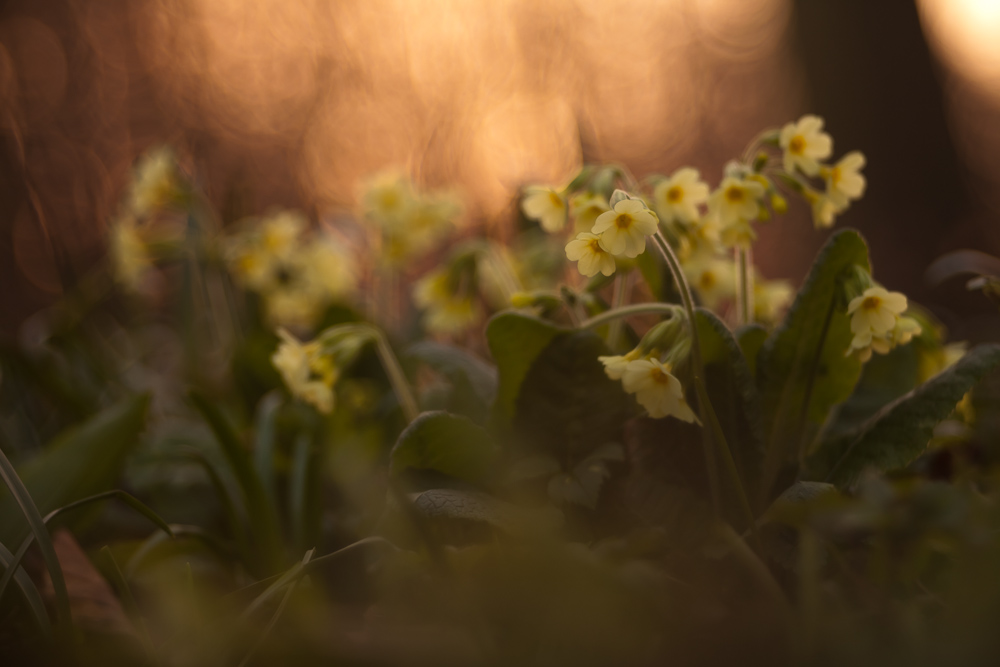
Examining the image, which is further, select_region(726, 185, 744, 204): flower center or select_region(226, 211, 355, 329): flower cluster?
select_region(226, 211, 355, 329): flower cluster

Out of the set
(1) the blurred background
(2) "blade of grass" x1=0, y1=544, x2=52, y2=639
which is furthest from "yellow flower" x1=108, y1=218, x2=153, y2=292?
(1) the blurred background

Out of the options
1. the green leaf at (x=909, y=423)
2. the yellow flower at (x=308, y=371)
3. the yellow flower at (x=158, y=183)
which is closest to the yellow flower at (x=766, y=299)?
the green leaf at (x=909, y=423)

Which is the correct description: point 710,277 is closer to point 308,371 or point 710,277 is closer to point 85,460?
point 308,371

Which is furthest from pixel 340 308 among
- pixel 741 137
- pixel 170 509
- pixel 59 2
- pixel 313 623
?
pixel 741 137

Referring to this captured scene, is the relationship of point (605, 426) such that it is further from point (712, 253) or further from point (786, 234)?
point (786, 234)

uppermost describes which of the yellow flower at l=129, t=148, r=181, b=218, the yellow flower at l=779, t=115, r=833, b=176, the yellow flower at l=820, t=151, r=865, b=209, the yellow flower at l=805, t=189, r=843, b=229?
the yellow flower at l=129, t=148, r=181, b=218

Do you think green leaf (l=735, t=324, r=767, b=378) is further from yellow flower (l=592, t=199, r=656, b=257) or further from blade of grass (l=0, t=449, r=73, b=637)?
blade of grass (l=0, t=449, r=73, b=637)
